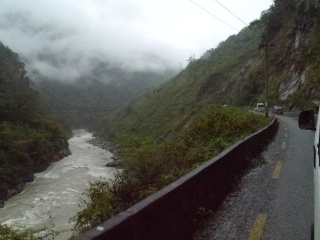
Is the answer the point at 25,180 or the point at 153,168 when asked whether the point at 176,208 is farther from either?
the point at 25,180

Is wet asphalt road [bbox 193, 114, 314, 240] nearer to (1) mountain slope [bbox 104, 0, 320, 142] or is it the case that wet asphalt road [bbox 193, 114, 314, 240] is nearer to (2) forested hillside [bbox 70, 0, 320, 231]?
(2) forested hillside [bbox 70, 0, 320, 231]

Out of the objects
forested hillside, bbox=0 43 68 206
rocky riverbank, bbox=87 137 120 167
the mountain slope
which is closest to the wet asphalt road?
the mountain slope

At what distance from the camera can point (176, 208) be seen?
521 cm

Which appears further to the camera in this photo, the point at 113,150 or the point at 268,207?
the point at 113,150

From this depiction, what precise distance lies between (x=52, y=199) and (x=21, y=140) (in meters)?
26.7

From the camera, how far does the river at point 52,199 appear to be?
26625 mm

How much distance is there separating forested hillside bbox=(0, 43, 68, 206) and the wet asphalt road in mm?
33047

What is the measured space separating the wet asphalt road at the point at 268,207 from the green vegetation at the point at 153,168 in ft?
5.78

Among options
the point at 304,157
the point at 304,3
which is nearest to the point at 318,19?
the point at 304,3

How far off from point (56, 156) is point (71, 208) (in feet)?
126

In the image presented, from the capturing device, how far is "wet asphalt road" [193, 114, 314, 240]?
17.6 feet

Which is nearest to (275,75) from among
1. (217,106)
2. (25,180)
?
(217,106)

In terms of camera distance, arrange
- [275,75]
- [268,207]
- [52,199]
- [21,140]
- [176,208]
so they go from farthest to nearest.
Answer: [21,140], [275,75], [52,199], [268,207], [176,208]

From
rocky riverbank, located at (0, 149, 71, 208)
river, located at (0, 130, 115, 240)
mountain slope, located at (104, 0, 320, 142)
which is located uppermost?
mountain slope, located at (104, 0, 320, 142)
